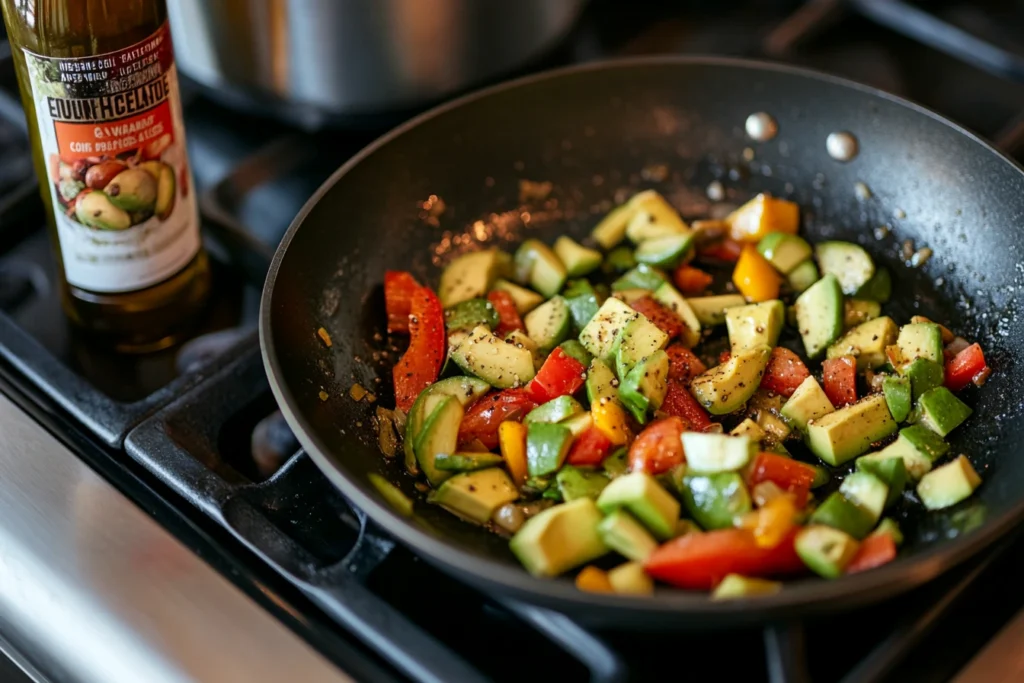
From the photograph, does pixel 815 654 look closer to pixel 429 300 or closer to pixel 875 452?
pixel 875 452

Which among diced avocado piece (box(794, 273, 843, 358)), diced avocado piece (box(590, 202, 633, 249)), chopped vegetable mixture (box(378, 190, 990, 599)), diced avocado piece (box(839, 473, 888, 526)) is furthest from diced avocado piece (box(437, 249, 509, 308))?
diced avocado piece (box(839, 473, 888, 526))

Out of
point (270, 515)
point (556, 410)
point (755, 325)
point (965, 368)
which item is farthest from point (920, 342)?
point (270, 515)

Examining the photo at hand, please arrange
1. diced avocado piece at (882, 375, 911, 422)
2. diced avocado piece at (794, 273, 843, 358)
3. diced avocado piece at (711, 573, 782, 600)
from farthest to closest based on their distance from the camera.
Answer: diced avocado piece at (794, 273, 843, 358)
diced avocado piece at (882, 375, 911, 422)
diced avocado piece at (711, 573, 782, 600)

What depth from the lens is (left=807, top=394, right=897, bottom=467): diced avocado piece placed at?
0.96 meters

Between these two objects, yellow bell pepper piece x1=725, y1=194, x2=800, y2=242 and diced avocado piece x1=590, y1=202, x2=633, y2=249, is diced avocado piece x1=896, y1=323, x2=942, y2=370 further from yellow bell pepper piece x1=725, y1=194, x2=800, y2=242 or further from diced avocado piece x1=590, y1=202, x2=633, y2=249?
diced avocado piece x1=590, y1=202, x2=633, y2=249

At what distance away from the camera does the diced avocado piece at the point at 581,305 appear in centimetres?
110

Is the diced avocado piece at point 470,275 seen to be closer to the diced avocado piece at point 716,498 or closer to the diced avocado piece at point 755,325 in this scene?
the diced avocado piece at point 755,325

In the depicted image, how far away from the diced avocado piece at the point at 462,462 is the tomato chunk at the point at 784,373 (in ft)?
0.98

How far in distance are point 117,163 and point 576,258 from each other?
48 centimetres

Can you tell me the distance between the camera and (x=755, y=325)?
1.08 metres

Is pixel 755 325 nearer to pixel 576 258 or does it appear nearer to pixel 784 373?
pixel 784 373

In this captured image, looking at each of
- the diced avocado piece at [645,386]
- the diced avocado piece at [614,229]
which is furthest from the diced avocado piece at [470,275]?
the diced avocado piece at [645,386]

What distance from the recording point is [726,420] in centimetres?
103

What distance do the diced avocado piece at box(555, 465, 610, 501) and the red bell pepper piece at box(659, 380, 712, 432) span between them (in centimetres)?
11
